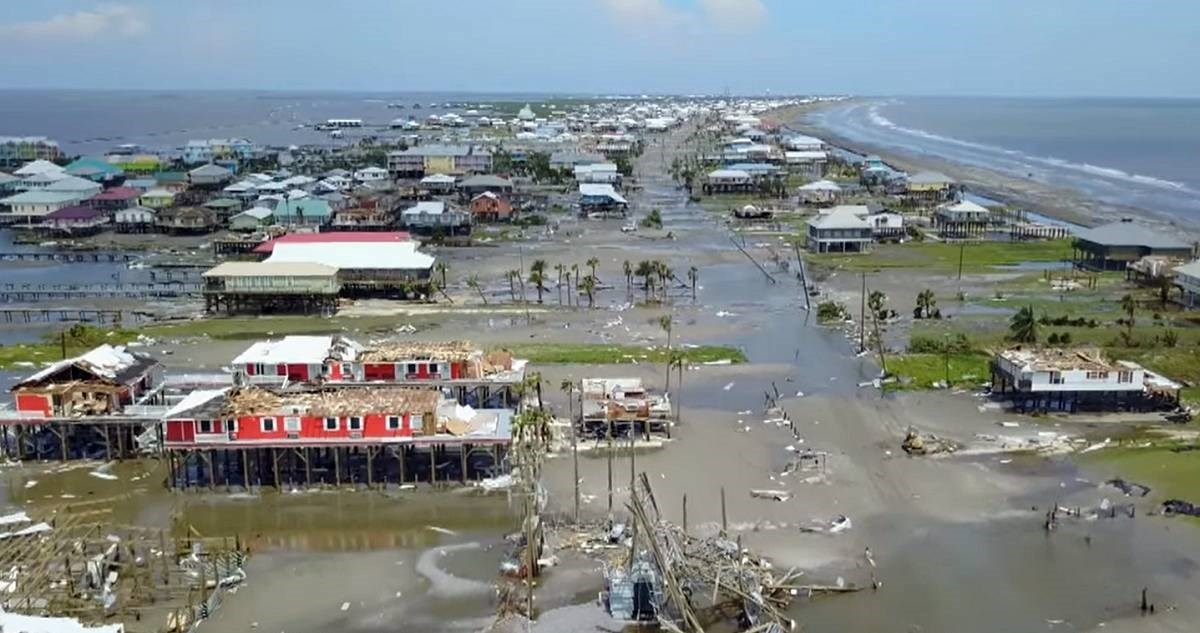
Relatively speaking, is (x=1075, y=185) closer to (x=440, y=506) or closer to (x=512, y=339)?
(x=512, y=339)

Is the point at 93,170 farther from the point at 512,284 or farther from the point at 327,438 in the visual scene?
the point at 327,438

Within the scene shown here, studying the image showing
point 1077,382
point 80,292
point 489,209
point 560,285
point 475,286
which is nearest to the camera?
point 1077,382

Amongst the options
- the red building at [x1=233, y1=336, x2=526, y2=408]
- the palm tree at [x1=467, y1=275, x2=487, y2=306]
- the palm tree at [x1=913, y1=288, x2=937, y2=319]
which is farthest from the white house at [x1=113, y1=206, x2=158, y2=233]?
the palm tree at [x1=913, y1=288, x2=937, y2=319]

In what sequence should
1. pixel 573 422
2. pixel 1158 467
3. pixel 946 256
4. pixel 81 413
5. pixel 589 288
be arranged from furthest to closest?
pixel 946 256, pixel 589 288, pixel 573 422, pixel 81 413, pixel 1158 467

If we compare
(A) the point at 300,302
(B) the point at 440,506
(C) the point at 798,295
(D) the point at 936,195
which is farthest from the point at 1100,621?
(D) the point at 936,195

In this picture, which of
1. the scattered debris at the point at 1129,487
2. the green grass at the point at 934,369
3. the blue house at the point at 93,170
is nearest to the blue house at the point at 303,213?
the blue house at the point at 93,170

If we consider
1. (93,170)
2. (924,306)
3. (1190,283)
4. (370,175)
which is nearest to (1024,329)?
(924,306)

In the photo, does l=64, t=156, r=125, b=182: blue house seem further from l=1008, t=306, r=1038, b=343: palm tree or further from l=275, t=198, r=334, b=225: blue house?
l=1008, t=306, r=1038, b=343: palm tree
